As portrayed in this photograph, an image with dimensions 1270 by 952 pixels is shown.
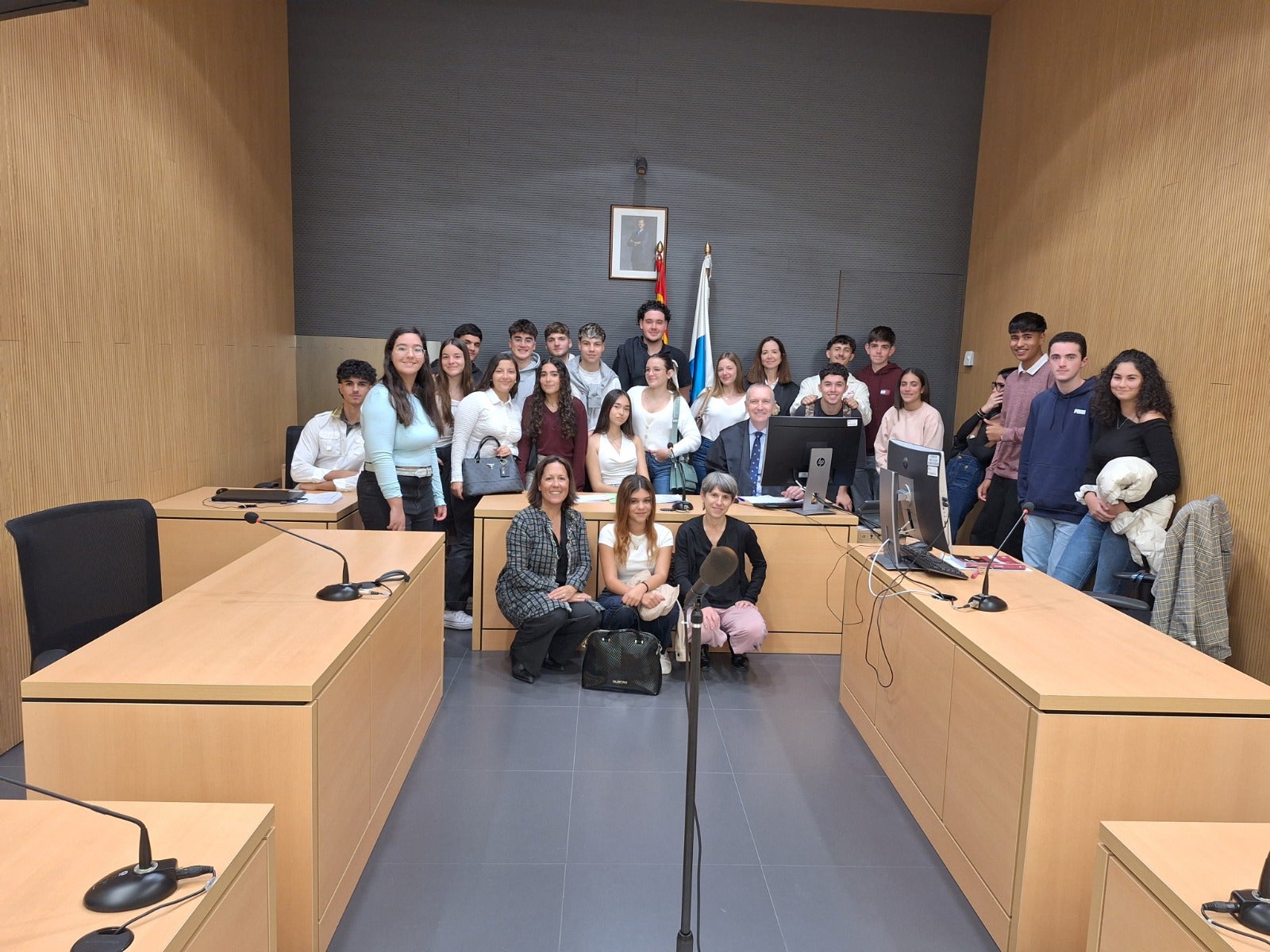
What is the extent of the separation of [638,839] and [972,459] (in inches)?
155

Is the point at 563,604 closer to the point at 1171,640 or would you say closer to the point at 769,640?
the point at 769,640

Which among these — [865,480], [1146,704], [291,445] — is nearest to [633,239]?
[865,480]

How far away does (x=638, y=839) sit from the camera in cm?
293

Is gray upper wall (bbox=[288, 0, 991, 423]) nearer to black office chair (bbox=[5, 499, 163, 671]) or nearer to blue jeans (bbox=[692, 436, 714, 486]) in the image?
blue jeans (bbox=[692, 436, 714, 486])

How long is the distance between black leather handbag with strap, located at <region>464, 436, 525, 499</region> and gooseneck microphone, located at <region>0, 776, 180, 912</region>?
359 centimetres

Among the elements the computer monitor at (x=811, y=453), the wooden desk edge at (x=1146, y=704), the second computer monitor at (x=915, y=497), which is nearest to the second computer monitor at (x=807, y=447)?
the computer monitor at (x=811, y=453)

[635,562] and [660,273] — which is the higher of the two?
[660,273]

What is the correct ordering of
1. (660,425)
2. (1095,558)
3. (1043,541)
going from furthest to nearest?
1. (660,425)
2. (1043,541)
3. (1095,558)

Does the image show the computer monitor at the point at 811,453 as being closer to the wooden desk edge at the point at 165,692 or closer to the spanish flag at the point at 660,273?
the spanish flag at the point at 660,273

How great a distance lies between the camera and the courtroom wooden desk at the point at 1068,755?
226 centimetres

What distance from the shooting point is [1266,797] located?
2.29 metres

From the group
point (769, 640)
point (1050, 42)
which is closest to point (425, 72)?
point (1050, 42)

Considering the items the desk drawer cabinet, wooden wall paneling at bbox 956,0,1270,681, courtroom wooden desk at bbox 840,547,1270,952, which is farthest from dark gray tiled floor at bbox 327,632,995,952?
wooden wall paneling at bbox 956,0,1270,681

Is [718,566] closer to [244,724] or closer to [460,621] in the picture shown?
[244,724]
